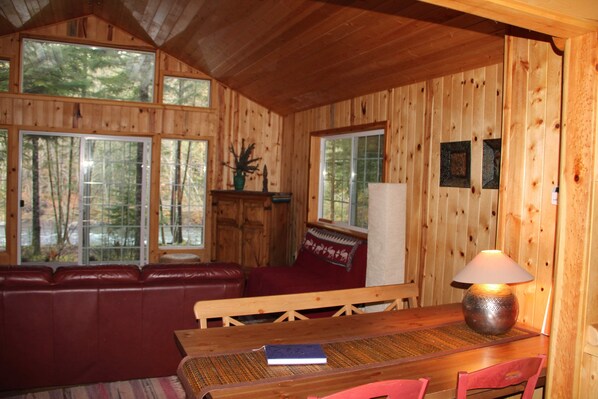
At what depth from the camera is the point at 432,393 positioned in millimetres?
1698

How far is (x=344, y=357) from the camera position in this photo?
1988 mm

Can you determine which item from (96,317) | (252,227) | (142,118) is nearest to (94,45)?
(142,118)

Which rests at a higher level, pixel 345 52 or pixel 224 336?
pixel 345 52

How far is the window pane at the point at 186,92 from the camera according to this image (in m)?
7.10

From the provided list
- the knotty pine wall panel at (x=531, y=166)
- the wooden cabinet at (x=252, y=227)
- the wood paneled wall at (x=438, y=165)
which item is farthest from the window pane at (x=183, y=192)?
the knotty pine wall panel at (x=531, y=166)

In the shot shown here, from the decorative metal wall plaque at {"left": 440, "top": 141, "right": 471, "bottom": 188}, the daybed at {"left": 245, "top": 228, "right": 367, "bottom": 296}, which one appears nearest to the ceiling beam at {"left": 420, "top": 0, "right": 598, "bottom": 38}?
the decorative metal wall plaque at {"left": 440, "top": 141, "right": 471, "bottom": 188}

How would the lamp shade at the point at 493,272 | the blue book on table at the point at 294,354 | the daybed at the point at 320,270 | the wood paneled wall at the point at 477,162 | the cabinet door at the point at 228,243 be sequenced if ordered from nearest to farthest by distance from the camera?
the blue book on table at the point at 294,354 → the lamp shade at the point at 493,272 → the wood paneled wall at the point at 477,162 → the daybed at the point at 320,270 → the cabinet door at the point at 228,243

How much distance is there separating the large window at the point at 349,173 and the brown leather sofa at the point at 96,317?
217cm

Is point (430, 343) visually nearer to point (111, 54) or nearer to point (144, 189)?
point (144, 189)

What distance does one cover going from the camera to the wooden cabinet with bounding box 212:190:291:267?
6.39m

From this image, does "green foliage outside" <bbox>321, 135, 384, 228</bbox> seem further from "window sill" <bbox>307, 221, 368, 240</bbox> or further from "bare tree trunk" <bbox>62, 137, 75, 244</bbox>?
"bare tree trunk" <bbox>62, 137, 75, 244</bbox>

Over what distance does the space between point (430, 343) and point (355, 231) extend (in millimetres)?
2919

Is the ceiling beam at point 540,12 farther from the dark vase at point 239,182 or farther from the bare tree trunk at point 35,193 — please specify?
the bare tree trunk at point 35,193

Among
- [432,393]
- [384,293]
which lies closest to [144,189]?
[384,293]
